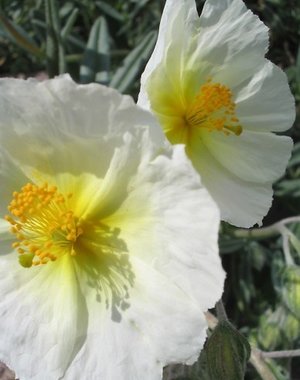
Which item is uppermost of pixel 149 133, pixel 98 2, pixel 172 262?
pixel 149 133

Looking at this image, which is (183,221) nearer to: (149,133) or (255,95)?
(149,133)

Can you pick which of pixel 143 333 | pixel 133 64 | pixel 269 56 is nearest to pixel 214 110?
pixel 143 333

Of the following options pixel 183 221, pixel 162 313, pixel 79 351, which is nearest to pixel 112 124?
pixel 183 221

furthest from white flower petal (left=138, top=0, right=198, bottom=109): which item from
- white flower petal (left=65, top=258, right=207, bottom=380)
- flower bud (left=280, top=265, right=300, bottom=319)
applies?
flower bud (left=280, top=265, right=300, bottom=319)

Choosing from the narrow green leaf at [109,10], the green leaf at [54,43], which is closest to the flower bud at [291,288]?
the green leaf at [54,43]

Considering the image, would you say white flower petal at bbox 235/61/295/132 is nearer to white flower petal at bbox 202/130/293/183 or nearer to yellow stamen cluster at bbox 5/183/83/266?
white flower petal at bbox 202/130/293/183

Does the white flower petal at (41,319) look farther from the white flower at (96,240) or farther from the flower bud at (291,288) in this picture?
the flower bud at (291,288)

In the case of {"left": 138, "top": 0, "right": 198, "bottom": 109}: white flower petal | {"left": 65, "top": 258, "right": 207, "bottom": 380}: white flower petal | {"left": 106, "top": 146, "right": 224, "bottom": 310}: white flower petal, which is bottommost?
{"left": 65, "top": 258, "right": 207, "bottom": 380}: white flower petal

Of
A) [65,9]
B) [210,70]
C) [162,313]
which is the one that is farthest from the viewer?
[65,9]
